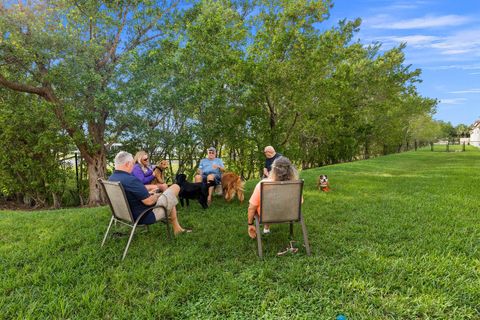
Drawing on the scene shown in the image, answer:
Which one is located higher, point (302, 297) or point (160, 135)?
point (160, 135)

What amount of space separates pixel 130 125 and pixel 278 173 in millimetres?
6051

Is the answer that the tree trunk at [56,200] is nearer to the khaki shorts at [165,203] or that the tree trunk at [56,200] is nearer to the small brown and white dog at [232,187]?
the small brown and white dog at [232,187]

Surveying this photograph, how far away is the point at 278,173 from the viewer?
3.47 meters

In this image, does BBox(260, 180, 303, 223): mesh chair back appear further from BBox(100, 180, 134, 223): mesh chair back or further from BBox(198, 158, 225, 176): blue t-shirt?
BBox(198, 158, 225, 176): blue t-shirt

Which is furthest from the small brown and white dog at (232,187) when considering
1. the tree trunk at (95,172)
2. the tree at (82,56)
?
the tree trunk at (95,172)

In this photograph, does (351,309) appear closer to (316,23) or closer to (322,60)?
(322,60)

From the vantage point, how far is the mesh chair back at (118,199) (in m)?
3.34

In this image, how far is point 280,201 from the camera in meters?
3.37

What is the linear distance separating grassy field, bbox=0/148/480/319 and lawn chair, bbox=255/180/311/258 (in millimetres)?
376

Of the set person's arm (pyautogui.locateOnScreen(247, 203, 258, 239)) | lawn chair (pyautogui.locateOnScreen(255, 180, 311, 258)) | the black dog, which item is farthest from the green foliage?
lawn chair (pyautogui.locateOnScreen(255, 180, 311, 258))

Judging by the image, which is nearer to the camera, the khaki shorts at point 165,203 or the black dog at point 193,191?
the khaki shorts at point 165,203

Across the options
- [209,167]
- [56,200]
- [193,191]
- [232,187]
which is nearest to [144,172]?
[193,191]

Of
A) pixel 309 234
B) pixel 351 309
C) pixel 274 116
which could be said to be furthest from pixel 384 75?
pixel 351 309

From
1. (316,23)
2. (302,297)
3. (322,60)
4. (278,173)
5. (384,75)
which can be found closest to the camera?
(302,297)
